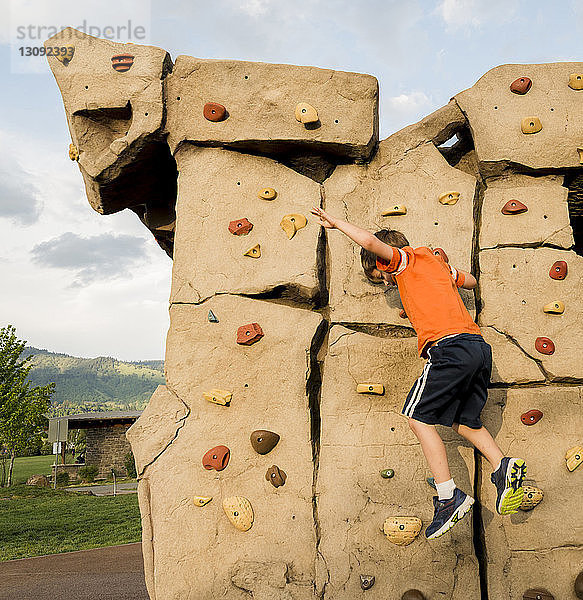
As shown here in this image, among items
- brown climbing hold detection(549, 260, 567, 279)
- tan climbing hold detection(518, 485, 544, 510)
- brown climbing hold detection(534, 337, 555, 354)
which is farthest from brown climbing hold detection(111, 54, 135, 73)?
tan climbing hold detection(518, 485, 544, 510)

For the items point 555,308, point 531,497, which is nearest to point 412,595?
point 531,497

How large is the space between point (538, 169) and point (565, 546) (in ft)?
6.60

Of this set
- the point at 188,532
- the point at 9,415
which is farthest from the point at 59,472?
the point at 188,532

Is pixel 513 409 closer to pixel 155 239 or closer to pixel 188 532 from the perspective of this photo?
pixel 188 532

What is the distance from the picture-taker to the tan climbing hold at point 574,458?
9.37 ft

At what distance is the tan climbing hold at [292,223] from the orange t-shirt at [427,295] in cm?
64

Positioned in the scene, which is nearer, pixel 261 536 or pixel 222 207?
pixel 261 536

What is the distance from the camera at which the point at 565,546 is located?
280 centimetres

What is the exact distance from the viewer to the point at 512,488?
2.40 m

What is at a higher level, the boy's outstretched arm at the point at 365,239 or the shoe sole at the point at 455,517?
the boy's outstretched arm at the point at 365,239

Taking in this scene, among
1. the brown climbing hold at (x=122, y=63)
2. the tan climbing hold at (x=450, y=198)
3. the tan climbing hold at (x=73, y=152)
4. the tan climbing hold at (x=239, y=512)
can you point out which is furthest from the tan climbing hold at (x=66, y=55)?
the tan climbing hold at (x=239, y=512)

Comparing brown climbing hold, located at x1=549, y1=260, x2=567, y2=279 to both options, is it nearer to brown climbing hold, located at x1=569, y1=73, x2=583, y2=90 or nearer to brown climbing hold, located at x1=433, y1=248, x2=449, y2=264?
brown climbing hold, located at x1=433, y1=248, x2=449, y2=264

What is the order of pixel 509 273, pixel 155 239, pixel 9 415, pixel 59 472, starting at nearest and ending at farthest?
pixel 509 273 < pixel 155 239 < pixel 9 415 < pixel 59 472

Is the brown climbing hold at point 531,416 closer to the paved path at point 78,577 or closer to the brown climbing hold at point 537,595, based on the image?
the brown climbing hold at point 537,595
